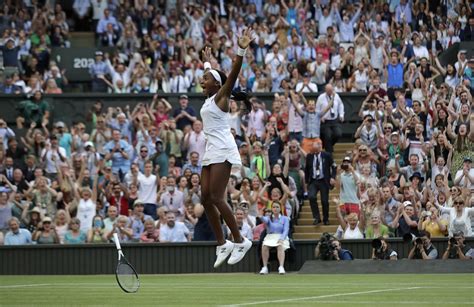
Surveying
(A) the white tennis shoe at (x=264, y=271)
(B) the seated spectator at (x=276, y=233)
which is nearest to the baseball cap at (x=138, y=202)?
(B) the seated spectator at (x=276, y=233)

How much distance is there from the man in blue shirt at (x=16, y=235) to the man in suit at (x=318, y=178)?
5770 mm

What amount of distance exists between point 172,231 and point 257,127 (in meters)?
4.27

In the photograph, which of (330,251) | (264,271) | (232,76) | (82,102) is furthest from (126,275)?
(82,102)

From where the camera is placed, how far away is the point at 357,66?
2870cm

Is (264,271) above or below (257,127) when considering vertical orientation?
below

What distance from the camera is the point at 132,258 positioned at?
2277 cm

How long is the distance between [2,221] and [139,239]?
9.64 feet

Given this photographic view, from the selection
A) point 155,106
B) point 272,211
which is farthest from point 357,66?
point 272,211

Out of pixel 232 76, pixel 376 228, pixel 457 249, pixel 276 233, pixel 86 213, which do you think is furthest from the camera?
pixel 86 213

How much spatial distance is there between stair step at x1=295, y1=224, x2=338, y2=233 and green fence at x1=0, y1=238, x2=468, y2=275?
5.70 ft

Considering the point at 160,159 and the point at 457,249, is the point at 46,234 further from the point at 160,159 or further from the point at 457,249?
A: the point at 457,249

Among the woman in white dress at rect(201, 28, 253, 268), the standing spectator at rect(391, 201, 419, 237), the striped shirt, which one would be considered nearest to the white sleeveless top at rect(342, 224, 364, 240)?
the standing spectator at rect(391, 201, 419, 237)

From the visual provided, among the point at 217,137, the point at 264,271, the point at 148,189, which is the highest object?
the point at 217,137

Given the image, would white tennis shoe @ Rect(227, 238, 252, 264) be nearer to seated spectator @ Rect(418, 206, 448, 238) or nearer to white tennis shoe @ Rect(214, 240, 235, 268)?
white tennis shoe @ Rect(214, 240, 235, 268)
